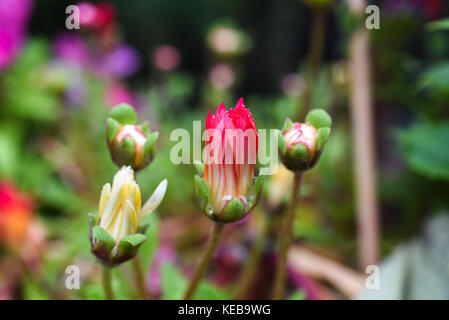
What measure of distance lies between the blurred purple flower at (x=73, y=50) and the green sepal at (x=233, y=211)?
81cm

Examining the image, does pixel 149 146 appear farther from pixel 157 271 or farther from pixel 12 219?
pixel 12 219

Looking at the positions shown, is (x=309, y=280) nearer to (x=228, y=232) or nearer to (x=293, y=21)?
(x=228, y=232)

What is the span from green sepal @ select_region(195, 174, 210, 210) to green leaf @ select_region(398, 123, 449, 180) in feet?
0.77

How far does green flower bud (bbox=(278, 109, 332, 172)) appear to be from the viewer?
0.28 metres

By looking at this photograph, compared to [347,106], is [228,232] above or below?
below

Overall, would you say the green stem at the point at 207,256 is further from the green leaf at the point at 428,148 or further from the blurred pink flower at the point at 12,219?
the blurred pink flower at the point at 12,219

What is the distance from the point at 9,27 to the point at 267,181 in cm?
61

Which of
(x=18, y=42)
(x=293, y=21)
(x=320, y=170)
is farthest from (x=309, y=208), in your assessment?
(x=293, y=21)

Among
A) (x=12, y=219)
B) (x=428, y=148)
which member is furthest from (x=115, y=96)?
(x=428, y=148)

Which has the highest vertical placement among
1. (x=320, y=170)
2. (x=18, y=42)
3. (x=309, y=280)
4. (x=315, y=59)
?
(x=18, y=42)

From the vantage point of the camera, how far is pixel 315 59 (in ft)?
1.77

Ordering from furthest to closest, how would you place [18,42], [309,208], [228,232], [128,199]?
[18,42], [309,208], [228,232], [128,199]

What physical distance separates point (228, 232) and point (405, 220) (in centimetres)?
21

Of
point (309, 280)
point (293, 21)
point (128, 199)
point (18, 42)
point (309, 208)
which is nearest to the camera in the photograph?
point (128, 199)
